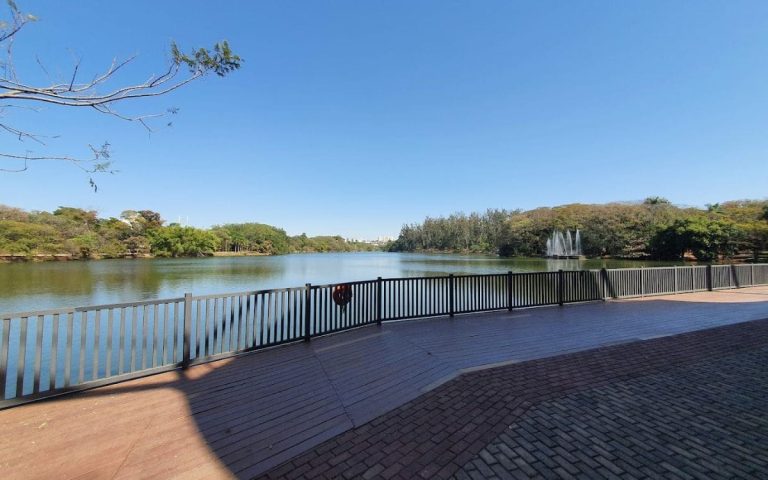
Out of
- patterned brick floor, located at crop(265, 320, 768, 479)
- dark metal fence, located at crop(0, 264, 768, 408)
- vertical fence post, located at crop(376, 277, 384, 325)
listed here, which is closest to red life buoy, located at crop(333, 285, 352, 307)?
dark metal fence, located at crop(0, 264, 768, 408)

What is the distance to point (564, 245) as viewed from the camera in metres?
51.4

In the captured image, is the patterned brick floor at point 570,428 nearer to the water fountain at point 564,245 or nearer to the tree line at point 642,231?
the tree line at point 642,231

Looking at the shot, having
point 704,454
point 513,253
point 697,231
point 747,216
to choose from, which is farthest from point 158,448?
point 513,253

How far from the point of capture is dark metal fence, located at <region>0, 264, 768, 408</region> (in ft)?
12.3

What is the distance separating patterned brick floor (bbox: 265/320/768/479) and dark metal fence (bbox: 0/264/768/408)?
103 inches

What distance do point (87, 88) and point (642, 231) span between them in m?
58.4

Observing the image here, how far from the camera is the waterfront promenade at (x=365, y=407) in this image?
2131 mm

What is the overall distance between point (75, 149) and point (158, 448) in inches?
94.5

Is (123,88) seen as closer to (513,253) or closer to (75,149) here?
(75,149)

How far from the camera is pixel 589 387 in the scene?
10.7ft

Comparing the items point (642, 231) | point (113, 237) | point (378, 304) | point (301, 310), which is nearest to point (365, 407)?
point (301, 310)

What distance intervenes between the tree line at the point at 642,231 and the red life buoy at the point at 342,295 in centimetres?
A: 4525

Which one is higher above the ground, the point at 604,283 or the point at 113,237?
the point at 113,237

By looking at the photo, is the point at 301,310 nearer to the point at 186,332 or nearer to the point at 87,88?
the point at 186,332
